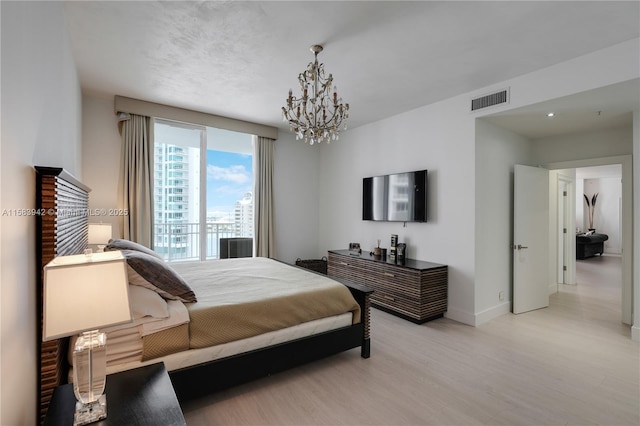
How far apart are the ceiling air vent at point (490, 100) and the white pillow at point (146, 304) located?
3837 millimetres

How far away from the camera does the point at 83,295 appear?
1.00 m

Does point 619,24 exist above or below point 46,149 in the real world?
above

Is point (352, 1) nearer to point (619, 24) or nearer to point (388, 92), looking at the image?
point (388, 92)

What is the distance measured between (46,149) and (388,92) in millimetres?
3400

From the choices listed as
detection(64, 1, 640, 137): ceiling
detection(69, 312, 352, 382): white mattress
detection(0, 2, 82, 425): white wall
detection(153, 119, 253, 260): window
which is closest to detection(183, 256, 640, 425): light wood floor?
detection(69, 312, 352, 382): white mattress

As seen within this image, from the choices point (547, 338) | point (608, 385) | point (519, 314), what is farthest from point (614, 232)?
point (608, 385)

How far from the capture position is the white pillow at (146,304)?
1853 mm

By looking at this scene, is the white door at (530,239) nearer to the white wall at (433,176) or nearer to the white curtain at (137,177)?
the white wall at (433,176)

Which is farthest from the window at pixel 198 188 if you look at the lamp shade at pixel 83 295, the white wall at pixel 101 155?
the lamp shade at pixel 83 295

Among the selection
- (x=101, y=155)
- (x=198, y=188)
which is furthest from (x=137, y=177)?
(x=198, y=188)

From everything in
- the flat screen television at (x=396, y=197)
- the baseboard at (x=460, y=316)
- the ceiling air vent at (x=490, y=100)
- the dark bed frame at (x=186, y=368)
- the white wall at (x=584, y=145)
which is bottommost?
the baseboard at (x=460, y=316)

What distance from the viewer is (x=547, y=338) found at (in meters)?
3.29

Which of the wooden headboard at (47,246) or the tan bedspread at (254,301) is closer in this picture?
the wooden headboard at (47,246)

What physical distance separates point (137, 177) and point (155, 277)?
2898 mm
